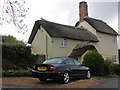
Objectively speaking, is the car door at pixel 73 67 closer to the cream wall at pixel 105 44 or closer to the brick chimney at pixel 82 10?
the cream wall at pixel 105 44

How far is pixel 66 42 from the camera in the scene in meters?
35.9

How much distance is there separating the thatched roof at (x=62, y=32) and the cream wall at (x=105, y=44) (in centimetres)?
133

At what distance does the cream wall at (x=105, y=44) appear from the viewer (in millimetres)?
41812

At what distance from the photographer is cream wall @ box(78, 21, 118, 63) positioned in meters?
41.8

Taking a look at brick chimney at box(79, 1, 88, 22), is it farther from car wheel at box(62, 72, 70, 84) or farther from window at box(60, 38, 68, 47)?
car wheel at box(62, 72, 70, 84)

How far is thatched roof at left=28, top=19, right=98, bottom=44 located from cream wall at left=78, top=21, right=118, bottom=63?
4.37 feet

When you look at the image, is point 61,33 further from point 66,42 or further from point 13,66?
point 13,66

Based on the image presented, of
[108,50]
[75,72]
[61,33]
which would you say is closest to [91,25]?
[108,50]

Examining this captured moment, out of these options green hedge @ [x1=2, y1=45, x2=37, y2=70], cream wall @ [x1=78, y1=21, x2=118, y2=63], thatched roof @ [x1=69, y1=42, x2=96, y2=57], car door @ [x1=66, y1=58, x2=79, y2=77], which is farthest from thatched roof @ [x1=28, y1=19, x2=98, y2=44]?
car door @ [x1=66, y1=58, x2=79, y2=77]

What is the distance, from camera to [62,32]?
35219 mm

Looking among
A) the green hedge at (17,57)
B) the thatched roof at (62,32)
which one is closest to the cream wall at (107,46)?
the thatched roof at (62,32)

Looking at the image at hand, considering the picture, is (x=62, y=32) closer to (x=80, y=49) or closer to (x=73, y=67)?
(x=80, y=49)

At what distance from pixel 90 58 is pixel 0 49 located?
995cm

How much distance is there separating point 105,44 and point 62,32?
1117cm
